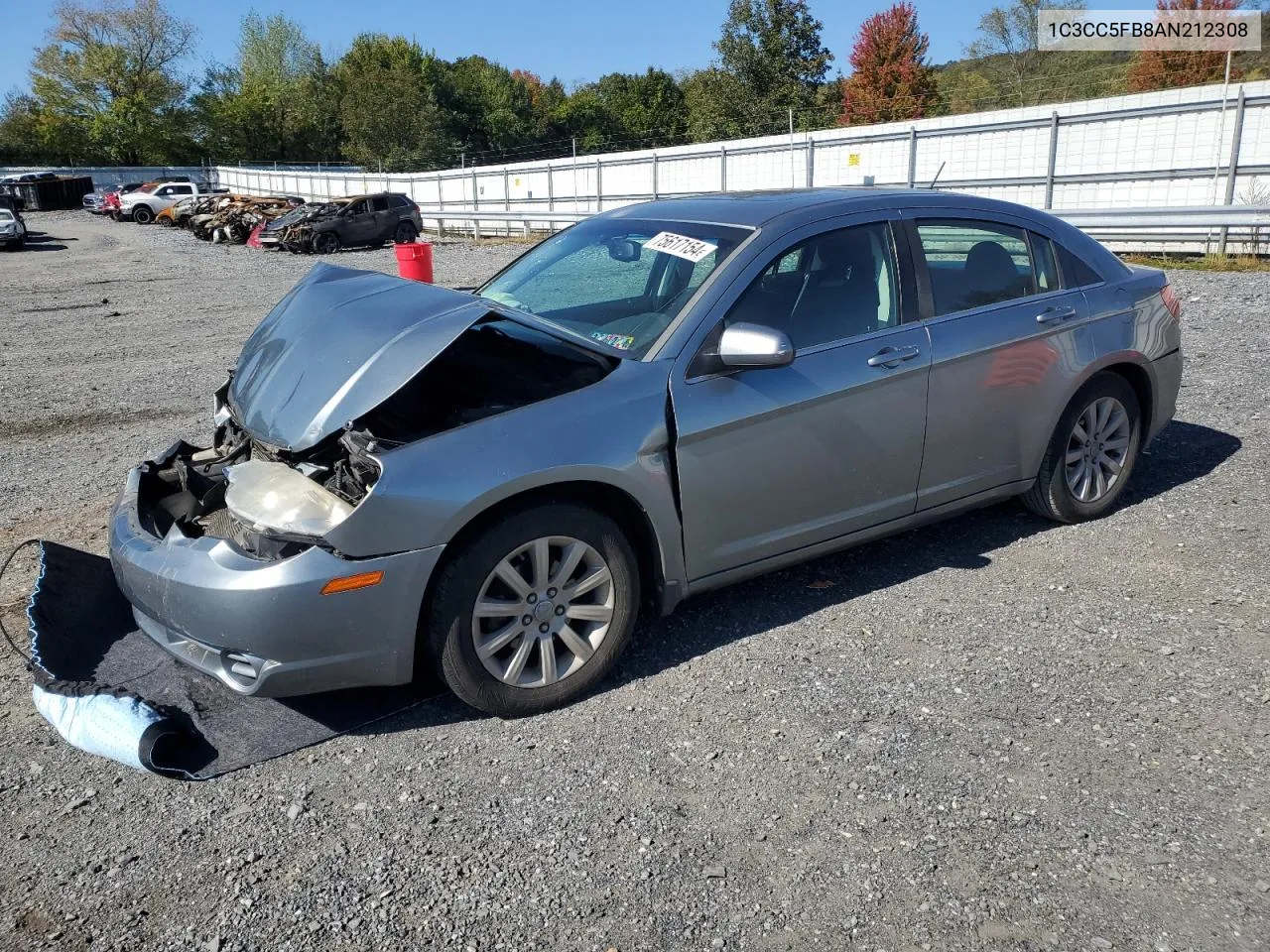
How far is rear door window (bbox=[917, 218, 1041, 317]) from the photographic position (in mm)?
4449

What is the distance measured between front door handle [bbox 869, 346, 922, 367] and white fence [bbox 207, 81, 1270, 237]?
9.23m

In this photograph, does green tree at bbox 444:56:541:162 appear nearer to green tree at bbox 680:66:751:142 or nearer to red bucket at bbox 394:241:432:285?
green tree at bbox 680:66:751:142

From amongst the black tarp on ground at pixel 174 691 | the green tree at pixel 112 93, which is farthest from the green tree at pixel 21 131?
the black tarp on ground at pixel 174 691

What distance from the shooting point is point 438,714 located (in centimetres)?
359

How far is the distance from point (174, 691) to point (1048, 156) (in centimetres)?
1820

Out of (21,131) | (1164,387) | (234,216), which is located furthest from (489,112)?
(1164,387)

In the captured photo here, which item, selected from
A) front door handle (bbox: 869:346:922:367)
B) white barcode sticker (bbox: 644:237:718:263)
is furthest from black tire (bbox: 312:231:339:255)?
front door handle (bbox: 869:346:922:367)

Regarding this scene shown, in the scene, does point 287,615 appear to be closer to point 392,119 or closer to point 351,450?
point 351,450

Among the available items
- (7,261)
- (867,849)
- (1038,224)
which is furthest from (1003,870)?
(7,261)

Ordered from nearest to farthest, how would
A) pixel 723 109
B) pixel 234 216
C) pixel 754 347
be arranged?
pixel 754 347, pixel 234 216, pixel 723 109

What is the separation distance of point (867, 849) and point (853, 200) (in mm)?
2773

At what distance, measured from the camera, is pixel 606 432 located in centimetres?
353

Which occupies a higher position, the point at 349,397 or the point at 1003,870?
the point at 349,397

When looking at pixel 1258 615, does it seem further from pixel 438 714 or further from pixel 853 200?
pixel 438 714
